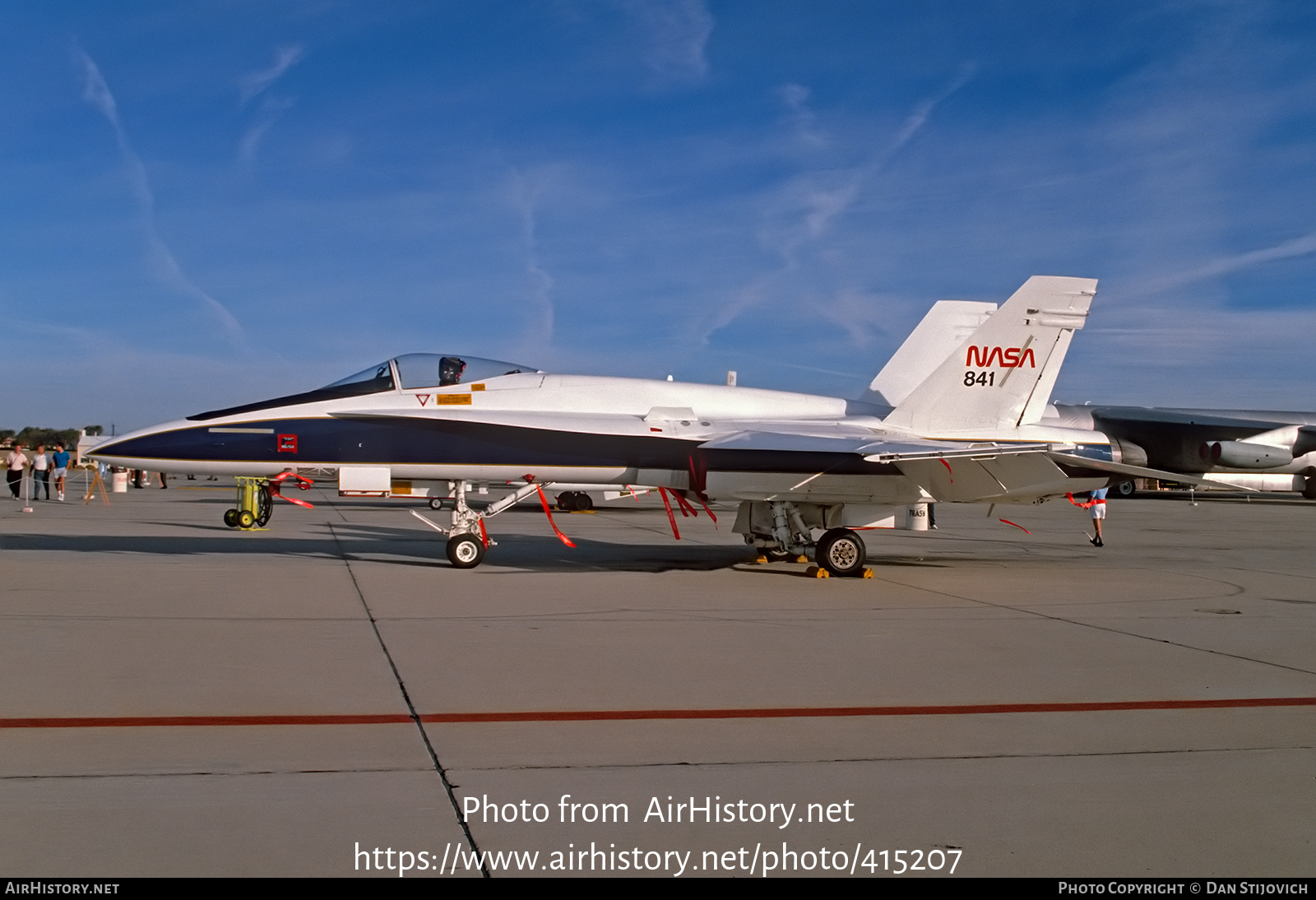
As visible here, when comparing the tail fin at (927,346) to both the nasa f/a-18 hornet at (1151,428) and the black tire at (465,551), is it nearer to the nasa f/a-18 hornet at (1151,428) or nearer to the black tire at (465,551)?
the nasa f/a-18 hornet at (1151,428)

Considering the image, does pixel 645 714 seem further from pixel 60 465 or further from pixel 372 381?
pixel 60 465

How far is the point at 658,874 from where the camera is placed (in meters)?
3.55

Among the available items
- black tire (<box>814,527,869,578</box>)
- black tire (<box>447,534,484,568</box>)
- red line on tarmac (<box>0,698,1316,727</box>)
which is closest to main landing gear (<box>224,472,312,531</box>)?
black tire (<box>447,534,484,568</box>)

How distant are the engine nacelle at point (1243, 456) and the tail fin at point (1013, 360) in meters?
19.7

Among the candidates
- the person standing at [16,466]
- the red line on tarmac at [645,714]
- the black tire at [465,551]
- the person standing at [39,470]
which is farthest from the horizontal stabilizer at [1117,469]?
the person standing at [39,470]

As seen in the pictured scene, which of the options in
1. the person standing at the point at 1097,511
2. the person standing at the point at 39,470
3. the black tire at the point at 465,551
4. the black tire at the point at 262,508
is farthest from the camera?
the person standing at the point at 39,470

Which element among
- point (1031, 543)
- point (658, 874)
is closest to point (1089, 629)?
point (658, 874)

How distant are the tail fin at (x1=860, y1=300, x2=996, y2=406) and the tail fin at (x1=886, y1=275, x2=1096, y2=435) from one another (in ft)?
5.42

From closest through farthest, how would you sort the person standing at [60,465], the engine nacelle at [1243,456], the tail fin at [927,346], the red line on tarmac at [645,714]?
1. the red line on tarmac at [645,714]
2. the tail fin at [927,346]
3. the person standing at [60,465]
4. the engine nacelle at [1243,456]

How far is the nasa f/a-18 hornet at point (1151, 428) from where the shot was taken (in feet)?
52.6

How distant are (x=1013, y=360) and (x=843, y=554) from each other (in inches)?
145

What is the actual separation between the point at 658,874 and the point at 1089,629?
657cm

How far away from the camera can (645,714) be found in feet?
18.8

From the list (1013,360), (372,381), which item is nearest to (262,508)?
(372,381)
